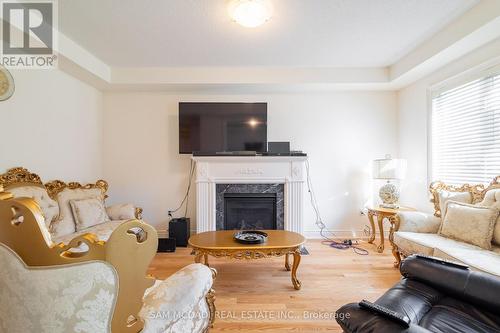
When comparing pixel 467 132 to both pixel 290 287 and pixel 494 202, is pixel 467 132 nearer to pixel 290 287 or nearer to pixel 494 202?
pixel 494 202

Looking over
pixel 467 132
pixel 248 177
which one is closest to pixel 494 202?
pixel 467 132

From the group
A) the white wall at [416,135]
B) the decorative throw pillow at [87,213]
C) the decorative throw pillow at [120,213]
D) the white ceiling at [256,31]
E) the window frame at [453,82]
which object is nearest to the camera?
the white ceiling at [256,31]

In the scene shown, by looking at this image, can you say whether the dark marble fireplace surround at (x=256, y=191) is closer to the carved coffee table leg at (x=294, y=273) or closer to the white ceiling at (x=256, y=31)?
the carved coffee table leg at (x=294, y=273)

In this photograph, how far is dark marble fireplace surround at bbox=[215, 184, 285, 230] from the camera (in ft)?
11.2

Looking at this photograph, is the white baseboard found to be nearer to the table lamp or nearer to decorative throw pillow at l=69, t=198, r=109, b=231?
the table lamp

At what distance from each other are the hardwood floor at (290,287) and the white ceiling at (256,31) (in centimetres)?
261

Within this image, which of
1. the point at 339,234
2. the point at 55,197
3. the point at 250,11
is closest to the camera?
the point at 250,11

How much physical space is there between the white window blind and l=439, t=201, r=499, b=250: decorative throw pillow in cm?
56

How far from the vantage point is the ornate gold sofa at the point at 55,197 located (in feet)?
7.34

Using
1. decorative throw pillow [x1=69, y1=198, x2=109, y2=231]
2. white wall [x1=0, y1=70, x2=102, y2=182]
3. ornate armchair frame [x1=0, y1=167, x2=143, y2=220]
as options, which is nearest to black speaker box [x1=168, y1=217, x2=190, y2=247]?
decorative throw pillow [x1=69, y1=198, x2=109, y2=231]

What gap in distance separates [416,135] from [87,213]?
4.48m

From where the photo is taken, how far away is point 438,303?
51.1 inches

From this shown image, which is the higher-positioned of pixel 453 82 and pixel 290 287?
pixel 453 82

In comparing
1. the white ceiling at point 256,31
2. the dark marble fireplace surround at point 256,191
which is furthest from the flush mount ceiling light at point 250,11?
the dark marble fireplace surround at point 256,191
